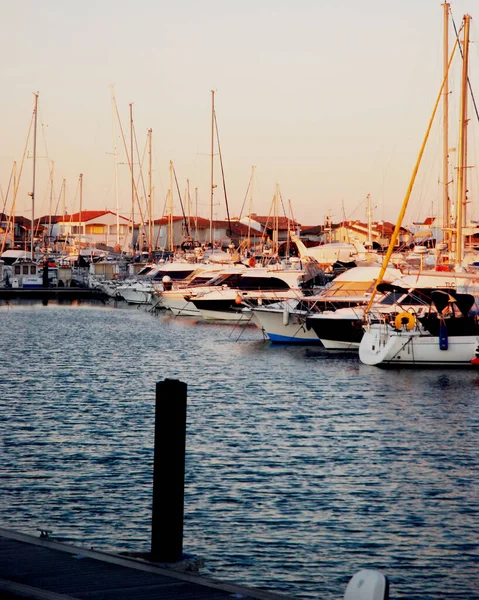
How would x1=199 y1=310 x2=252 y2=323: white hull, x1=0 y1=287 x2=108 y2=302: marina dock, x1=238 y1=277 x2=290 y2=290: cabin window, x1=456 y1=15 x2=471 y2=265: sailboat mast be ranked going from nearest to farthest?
x1=456 y1=15 x2=471 y2=265: sailboat mast → x1=238 y1=277 x2=290 y2=290: cabin window → x1=199 y1=310 x2=252 y2=323: white hull → x1=0 y1=287 x2=108 y2=302: marina dock

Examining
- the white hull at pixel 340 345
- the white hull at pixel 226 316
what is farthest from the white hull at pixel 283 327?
the white hull at pixel 226 316

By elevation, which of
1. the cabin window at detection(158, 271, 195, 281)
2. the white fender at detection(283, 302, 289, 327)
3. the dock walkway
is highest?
the cabin window at detection(158, 271, 195, 281)

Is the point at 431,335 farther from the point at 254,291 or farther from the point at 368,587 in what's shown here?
the point at 368,587

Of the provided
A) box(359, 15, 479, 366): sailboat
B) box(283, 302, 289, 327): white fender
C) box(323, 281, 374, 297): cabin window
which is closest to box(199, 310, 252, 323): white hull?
Result: box(283, 302, 289, 327): white fender

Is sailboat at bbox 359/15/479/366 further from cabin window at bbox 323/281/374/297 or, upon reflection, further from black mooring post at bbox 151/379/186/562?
black mooring post at bbox 151/379/186/562

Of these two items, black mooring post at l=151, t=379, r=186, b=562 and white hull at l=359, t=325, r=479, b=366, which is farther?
white hull at l=359, t=325, r=479, b=366

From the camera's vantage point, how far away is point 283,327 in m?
38.2

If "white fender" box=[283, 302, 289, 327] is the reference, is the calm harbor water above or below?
below

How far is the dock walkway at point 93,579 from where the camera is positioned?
8117 millimetres

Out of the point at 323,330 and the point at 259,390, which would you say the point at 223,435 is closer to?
the point at 259,390

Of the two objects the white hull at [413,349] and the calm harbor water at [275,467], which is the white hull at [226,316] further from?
the white hull at [413,349]

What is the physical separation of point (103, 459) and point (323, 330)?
1775 cm

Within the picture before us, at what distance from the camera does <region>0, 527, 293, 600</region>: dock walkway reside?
8.12 metres

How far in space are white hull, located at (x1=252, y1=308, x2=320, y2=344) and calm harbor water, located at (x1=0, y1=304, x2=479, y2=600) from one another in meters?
5.08
